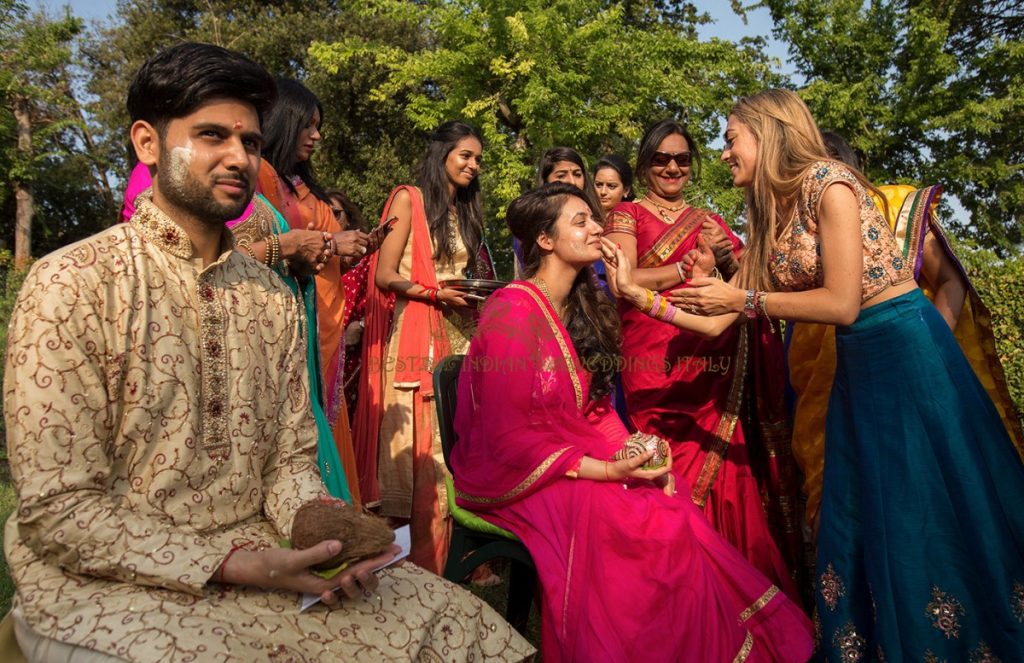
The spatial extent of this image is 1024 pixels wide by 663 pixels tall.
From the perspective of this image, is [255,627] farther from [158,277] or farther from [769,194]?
[769,194]

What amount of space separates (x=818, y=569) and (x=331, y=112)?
1833 cm

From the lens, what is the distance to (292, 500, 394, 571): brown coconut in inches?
63.3

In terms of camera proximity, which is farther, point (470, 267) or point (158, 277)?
point (470, 267)

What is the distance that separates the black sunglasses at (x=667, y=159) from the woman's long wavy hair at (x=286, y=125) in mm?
1792

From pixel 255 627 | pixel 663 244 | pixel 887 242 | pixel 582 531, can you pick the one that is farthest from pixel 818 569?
pixel 255 627

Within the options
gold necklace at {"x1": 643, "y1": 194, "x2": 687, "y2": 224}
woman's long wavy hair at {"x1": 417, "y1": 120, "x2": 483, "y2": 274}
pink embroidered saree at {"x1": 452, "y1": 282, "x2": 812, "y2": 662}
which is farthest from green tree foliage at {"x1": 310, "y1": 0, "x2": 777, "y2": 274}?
pink embroidered saree at {"x1": 452, "y1": 282, "x2": 812, "y2": 662}

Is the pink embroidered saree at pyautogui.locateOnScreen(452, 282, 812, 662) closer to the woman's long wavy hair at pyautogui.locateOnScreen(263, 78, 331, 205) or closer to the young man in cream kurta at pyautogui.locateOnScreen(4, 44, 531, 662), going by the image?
the young man in cream kurta at pyautogui.locateOnScreen(4, 44, 531, 662)

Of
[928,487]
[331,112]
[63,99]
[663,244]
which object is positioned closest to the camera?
[928,487]

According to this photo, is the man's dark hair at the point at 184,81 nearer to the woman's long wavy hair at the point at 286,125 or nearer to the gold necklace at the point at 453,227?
the woman's long wavy hair at the point at 286,125

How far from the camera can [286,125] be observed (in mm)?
3639

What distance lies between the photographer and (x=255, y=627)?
1548 millimetres

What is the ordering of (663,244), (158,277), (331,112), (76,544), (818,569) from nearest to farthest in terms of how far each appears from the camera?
(76,544) < (158,277) < (818,569) < (663,244) < (331,112)

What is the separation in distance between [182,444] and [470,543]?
142cm

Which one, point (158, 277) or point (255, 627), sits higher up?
point (158, 277)
